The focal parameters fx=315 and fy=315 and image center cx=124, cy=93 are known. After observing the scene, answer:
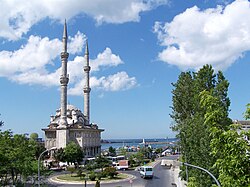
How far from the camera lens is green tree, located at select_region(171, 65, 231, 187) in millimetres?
21031

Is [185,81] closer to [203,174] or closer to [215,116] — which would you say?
[203,174]

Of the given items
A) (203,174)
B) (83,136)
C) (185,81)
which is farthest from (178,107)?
(83,136)

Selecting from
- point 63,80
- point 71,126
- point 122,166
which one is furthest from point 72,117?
point 122,166

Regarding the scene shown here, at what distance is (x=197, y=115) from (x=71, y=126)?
6383 cm

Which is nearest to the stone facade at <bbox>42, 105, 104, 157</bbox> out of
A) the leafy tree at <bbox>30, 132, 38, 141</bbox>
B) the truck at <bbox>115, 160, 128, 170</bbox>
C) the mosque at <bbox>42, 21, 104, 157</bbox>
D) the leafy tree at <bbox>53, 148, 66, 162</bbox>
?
the mosque at <bbox>42, 21, 104, 157</bbox>

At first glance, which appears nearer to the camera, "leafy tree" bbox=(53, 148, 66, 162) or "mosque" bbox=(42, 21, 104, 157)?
"leafy tree" bbox=(53, 148, 66, 162)

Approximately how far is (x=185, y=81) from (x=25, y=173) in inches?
775

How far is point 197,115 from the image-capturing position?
→ 2573cm

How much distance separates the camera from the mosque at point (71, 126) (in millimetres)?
→ 78938

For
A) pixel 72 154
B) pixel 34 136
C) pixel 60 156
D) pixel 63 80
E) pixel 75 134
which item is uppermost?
pixel 63 80

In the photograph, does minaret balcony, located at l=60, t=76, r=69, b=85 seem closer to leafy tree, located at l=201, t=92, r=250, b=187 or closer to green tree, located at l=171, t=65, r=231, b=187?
green tree, located at l=171, t=65, r=231, b=187

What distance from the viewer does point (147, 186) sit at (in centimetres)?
4122

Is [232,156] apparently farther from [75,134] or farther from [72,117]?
[72,117]

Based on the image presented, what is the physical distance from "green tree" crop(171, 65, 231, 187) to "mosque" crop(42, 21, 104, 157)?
153ft
